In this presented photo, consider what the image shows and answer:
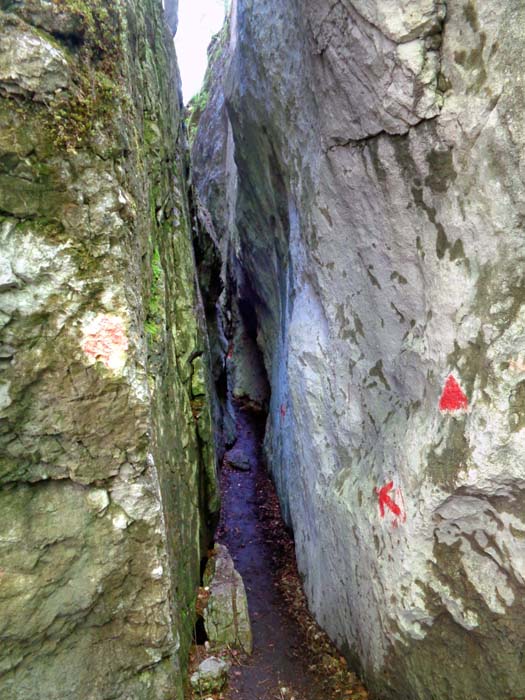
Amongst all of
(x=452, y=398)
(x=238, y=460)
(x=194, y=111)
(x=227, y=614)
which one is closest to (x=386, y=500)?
(x=452, y=398)

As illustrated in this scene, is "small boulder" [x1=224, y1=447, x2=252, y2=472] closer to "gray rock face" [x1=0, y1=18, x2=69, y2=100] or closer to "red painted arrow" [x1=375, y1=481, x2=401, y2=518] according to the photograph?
"red painted arrow" [x1=375, y1=481, x2=401, y2=518]

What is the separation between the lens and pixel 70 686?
4.16 metres

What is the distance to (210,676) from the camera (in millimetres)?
6035

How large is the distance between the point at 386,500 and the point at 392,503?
152 mm

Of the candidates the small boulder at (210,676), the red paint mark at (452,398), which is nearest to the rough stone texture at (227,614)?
the small boulder at (210,676)

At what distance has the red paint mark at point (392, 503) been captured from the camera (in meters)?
5.05

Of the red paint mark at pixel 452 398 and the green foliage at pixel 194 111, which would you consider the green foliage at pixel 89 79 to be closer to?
the red paint mark at pixel 452 398

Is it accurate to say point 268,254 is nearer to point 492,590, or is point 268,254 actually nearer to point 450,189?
point 450,189

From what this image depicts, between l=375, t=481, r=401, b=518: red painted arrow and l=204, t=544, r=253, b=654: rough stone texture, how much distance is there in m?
3.32

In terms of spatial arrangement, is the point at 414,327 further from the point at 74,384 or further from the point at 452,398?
the point at 74,384

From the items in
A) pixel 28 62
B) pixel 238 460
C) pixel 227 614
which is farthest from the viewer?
pixel 238 460

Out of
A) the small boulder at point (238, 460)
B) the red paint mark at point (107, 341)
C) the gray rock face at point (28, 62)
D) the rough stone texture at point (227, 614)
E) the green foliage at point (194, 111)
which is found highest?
the green foliage at point (194, 111)

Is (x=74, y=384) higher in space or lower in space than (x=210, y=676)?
higher

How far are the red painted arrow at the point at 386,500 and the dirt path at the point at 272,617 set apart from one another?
2.63m
